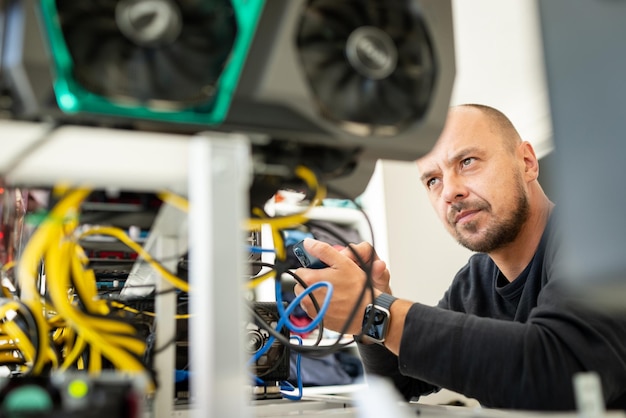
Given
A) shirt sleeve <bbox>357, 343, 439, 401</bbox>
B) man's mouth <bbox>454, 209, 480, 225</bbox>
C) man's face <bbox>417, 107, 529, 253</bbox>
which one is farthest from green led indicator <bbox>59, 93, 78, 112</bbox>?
man's mouth <bbox>454, 209, 480, 225</bbox>

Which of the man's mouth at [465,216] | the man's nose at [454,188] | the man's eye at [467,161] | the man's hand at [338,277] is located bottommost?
the man's hand at [338,277]

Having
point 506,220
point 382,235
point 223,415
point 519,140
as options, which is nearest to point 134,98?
point 223,415

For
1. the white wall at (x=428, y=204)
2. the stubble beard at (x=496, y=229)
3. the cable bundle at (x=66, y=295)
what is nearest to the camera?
the cable bundle at (x=66, y=295)

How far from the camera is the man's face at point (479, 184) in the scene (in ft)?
4.48

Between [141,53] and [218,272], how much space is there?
21 cm

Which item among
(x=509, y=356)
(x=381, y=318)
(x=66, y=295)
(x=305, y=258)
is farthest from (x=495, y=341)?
(x=66, y=295)

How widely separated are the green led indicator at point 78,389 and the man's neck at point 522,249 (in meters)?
1.16

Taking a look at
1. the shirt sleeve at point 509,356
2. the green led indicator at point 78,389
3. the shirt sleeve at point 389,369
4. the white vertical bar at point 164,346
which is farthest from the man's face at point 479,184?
the green led indicator at point 78,389

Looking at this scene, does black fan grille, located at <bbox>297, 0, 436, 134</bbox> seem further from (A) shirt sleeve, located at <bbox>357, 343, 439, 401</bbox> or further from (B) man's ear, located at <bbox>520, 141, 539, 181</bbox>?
(B) man's ear, located at <bbox>520, 141, 539, 181</bbox>

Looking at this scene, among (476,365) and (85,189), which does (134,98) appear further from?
(476,365)

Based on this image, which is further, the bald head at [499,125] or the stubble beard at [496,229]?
the bald head at [499,125]

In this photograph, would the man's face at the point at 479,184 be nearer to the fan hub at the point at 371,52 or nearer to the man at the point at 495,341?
the man at the point at 495,341

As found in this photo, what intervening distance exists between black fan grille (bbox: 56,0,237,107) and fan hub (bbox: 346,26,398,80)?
0.48 ft

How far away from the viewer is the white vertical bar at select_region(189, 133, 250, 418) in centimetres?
40
